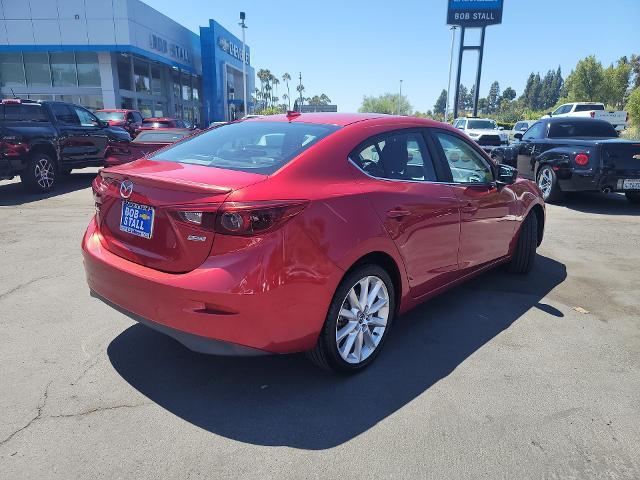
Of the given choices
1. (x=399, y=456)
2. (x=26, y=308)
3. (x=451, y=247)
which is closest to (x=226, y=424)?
(x=399, y=456)

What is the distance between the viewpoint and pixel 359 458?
2311mm

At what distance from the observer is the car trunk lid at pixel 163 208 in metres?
2.44

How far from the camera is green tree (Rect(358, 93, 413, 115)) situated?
102m

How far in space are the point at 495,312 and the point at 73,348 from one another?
335cm

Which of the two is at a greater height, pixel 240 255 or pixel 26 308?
pixel 240 255

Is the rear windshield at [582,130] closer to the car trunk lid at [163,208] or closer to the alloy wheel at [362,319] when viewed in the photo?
the alloy wheel at [362,319]

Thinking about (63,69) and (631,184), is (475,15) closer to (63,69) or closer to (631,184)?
(63,69)

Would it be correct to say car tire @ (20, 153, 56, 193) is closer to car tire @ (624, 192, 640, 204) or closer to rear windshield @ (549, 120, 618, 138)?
rear windshield @ (549, 120, 618, 138)

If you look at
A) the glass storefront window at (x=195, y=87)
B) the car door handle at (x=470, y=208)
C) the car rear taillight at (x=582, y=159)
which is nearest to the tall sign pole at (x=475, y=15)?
the glass storefront window at (x=195, y=87)

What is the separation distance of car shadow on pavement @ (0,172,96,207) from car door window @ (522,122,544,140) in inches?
402

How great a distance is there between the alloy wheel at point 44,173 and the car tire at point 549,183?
10.1 metres

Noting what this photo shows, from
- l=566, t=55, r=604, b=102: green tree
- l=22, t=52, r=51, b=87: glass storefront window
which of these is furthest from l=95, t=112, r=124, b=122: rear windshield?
l=566, t=55, r=604, b=102: green tree

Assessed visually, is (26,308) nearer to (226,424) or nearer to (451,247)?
(226,424)

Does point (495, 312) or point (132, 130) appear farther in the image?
point (132, 130)
